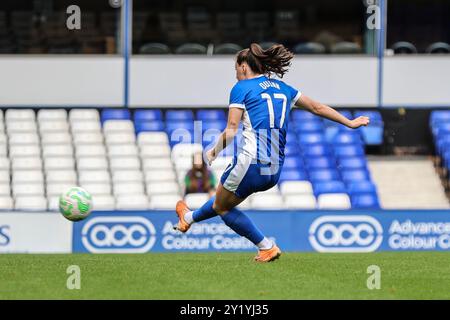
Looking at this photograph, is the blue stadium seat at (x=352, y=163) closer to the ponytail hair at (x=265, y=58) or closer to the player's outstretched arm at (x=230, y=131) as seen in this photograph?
the ponytail hair at (x=265, y=58)

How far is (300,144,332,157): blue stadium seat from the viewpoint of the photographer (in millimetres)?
24391

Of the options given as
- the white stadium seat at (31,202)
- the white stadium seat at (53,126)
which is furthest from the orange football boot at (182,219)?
the white stadium seat at (53,126)

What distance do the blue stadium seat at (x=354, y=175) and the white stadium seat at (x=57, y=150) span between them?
5882 mm

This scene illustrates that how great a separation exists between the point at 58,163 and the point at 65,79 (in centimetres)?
303

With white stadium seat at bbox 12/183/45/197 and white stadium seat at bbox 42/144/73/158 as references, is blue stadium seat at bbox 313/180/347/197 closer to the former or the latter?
white stadium seat at bbox 42/144/73/158

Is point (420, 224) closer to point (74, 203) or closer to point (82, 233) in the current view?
point (82, 233)

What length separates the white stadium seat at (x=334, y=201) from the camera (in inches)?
869

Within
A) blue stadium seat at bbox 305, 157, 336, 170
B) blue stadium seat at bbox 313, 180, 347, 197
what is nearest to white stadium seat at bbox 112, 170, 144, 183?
blue stadium seat at bbox 313, 180, 347, 197

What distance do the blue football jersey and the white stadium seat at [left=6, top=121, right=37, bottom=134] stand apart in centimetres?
1278

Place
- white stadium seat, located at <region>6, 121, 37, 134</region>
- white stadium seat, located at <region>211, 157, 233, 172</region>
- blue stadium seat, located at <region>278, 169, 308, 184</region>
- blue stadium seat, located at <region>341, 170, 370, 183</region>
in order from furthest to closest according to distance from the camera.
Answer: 1. white stadium seat, located at <region>6, 121, 37, 134</region>
2. blue stadium seat, located at <region>341, 170, 370, 183</region>
3. blue stadium seat, located at <region>278, 169, 308, 184</region>
4. white stadium seat, located at <region>211, 157, 233, 172</region>

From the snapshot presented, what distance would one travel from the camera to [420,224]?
65.3 ft

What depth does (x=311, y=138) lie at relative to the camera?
24.9 metres

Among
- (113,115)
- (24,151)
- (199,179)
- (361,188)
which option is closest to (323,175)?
(361,188)

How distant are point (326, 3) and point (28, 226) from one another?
10429 millimetres
